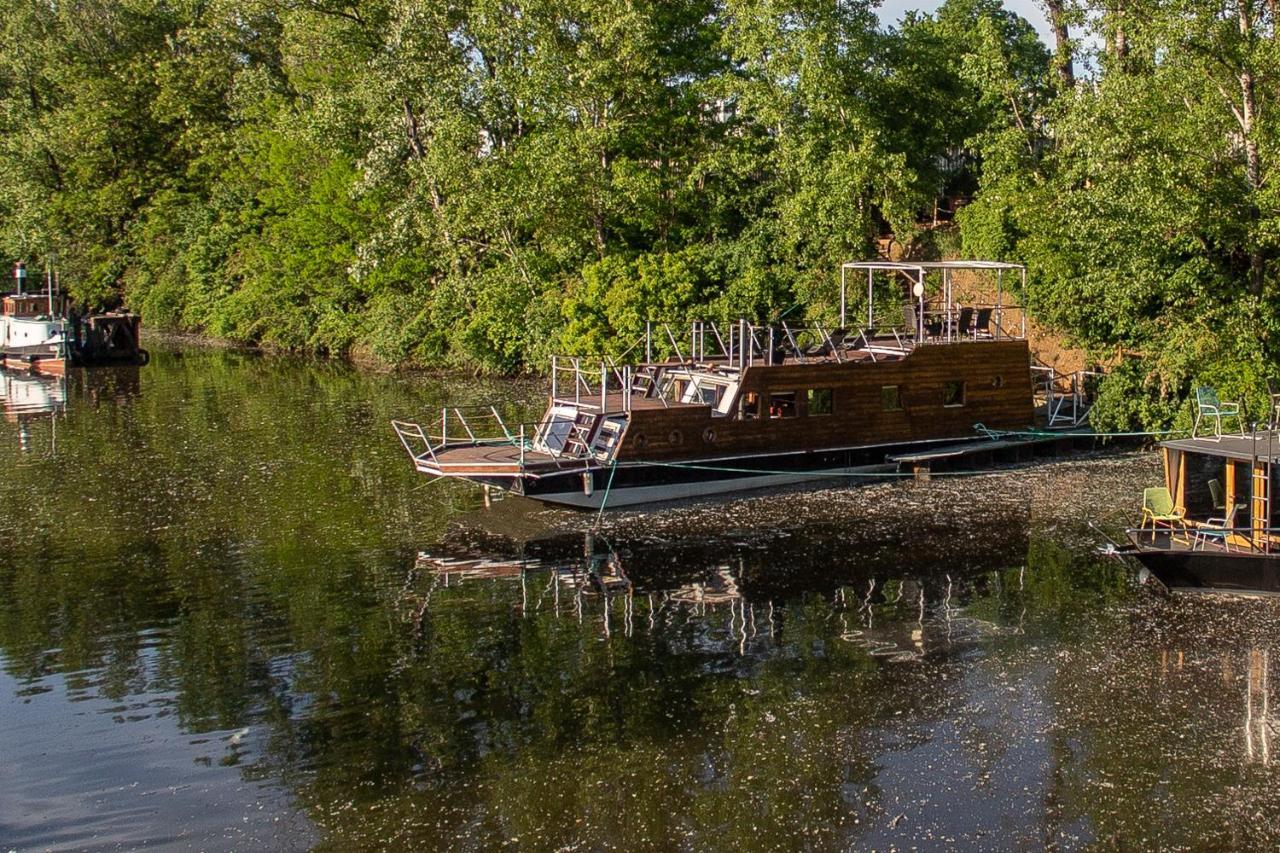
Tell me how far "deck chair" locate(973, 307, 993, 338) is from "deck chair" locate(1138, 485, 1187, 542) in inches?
465

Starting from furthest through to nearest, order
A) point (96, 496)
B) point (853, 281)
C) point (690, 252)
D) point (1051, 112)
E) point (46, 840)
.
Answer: point (690, 252), point (853, 281), point (1051, 112), point (96, 496), point (46, 840)

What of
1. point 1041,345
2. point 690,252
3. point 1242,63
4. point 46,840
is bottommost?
point 46,840

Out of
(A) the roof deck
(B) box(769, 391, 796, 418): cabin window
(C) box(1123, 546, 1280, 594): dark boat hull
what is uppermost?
(B) box(769, 391, 796, 418): cabin window

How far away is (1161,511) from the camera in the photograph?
22234mm

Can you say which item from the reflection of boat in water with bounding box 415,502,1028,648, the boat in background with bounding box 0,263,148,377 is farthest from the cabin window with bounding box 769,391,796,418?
the boat in background with bounding box 0,263,148,377

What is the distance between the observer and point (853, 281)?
42750 millimetres

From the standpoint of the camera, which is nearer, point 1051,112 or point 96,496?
point 96,496

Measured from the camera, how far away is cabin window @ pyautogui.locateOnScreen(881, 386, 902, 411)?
31.3 metres

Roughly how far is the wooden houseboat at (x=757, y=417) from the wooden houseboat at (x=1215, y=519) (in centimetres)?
921

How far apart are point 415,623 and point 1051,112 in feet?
88.8

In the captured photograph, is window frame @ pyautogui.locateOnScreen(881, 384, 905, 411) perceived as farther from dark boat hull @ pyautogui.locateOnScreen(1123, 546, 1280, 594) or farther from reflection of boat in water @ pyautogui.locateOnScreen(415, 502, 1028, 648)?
dark boat hull @ pyautogui.locateOnScreen(1123, 546, 1280, 594)

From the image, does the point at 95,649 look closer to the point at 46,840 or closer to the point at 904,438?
the point at 46,840

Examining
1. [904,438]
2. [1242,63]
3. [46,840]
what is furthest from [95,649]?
[1242,63]

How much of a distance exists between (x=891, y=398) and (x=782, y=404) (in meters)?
2.97
